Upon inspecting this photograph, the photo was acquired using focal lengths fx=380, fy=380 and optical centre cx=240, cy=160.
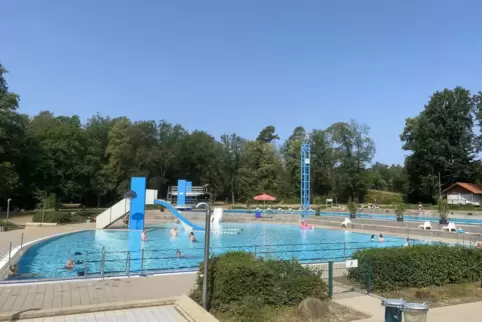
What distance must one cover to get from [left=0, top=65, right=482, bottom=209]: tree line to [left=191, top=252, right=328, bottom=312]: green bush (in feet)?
126

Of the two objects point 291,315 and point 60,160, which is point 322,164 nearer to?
point 60,160

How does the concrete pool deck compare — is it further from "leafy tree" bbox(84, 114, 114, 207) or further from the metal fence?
"leafy tree" bbox(84, 114, 114, 207)

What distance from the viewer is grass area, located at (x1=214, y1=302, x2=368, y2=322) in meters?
7.26

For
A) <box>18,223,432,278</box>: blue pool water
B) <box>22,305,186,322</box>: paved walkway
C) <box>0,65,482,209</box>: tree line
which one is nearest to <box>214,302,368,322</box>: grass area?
<box>22,305,186,322</box>: paved walkway

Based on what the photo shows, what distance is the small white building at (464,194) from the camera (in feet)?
193

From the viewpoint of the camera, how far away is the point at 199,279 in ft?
26.2

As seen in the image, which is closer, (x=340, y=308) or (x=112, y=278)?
(x=340, y=308)

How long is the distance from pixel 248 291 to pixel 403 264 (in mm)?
4832

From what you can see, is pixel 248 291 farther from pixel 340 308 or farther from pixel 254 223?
pixel 254 223

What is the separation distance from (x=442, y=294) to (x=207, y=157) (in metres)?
63.2

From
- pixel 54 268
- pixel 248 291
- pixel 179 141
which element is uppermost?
pixel 179 141

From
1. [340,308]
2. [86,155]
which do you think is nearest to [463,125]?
[86,155]

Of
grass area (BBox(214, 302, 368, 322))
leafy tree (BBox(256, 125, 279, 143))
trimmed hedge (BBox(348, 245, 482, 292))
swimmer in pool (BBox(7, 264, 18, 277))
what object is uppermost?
leafy tree (BBox(256, 125, 279, 143))

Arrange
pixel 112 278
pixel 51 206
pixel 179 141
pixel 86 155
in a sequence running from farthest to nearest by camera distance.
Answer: pixel 179 141
pixel 86 155
pixel 51 206
pixel 112 278
